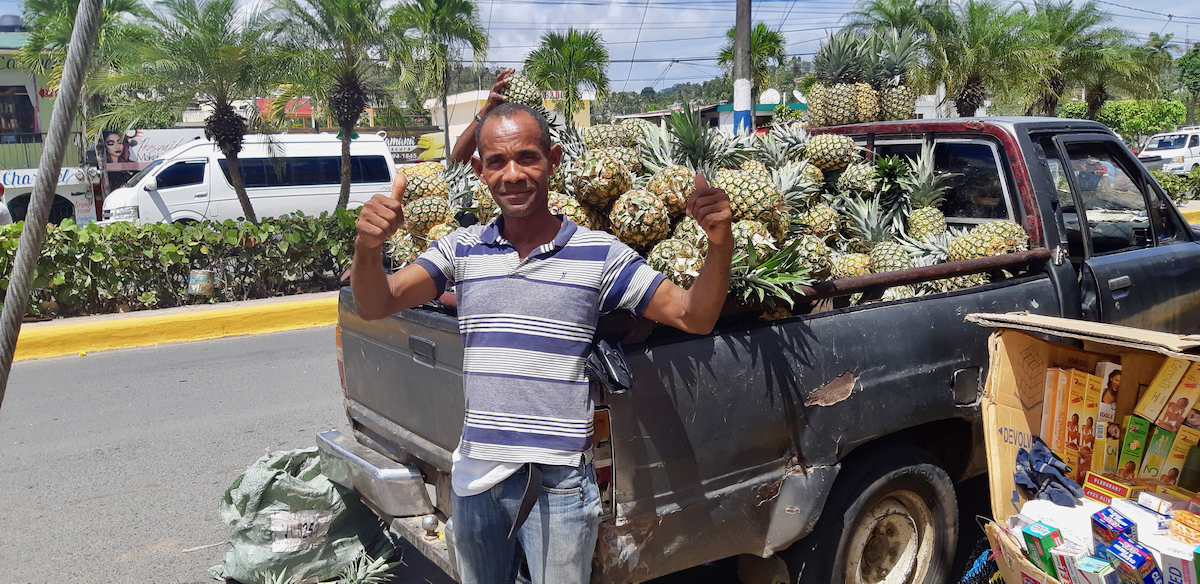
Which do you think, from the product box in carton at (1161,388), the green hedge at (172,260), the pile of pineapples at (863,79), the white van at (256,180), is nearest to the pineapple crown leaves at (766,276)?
the product box in carton at (1161,388)

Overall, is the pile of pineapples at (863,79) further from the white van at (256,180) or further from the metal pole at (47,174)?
the white van at (256,180)

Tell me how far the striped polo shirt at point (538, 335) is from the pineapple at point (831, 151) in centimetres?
262

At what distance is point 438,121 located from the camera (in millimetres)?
61375

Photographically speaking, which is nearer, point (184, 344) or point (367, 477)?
point (367, 477)

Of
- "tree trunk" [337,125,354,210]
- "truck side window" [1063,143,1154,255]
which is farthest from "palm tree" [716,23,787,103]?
"truck side window" [1063,143,1154,255]

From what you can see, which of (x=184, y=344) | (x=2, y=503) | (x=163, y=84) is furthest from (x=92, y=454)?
(x=163, y=84)

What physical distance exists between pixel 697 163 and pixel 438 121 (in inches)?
2343

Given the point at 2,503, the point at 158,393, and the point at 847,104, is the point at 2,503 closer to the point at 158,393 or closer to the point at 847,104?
the point at 158,393

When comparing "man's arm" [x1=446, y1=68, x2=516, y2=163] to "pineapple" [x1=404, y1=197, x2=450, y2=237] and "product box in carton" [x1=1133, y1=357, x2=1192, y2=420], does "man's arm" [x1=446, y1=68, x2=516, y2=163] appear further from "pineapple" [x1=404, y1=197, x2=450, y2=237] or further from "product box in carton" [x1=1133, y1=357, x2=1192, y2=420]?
"product box in carton" [x1=1133, y1=357, x2=1192, y2=420]

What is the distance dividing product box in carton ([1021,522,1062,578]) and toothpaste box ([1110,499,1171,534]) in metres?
0.22

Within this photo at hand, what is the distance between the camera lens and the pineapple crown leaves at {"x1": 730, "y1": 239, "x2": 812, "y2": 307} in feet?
9.64

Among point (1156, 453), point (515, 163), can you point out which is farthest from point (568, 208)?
point (1156, 453)

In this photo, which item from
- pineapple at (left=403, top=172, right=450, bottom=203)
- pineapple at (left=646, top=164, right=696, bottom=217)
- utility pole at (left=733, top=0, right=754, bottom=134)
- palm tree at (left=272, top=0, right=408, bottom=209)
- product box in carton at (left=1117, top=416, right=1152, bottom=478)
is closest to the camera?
product box in carton at (left=1117, top=416, right=1152, bottom=478)

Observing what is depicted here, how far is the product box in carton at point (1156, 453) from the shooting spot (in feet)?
9.83
